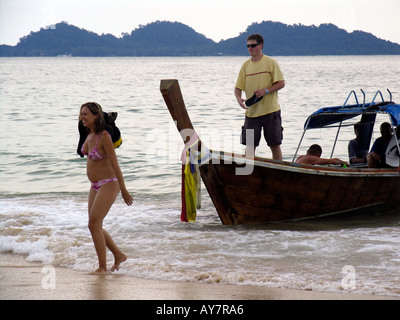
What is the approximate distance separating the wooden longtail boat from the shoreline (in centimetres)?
172

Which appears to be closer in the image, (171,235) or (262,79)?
(171,235)

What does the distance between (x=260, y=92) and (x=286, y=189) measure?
120 centimetres

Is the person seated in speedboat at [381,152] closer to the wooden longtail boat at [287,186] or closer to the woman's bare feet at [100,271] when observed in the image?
the wooden longtail boat at [287,186]

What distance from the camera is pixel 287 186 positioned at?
6281 millimetres

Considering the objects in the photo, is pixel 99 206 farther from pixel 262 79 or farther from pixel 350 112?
Result: pixel 350 112

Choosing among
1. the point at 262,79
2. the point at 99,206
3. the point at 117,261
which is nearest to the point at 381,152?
the point at 262,79

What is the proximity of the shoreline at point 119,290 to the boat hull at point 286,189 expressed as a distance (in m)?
1.76

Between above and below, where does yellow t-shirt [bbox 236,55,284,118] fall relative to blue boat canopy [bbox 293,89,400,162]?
above

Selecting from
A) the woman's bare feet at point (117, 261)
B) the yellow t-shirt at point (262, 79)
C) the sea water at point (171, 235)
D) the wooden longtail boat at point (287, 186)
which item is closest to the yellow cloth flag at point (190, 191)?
the wooden longtail boat at point (287, 186)

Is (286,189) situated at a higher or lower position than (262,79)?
lower

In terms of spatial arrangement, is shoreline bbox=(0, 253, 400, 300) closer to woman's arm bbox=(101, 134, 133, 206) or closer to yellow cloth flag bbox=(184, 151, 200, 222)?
woman's arm bbox=(101, 134, 133, 206)

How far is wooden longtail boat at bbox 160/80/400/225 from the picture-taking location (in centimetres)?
596

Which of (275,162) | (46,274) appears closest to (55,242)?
(46,274)

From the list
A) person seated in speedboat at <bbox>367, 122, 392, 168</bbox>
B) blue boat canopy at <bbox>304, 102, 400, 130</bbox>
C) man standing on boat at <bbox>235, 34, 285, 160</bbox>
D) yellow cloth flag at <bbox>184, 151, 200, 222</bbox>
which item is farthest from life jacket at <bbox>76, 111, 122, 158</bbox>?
person seated in speedboat at <bbox>367, 122, 392, 168</bbox>
